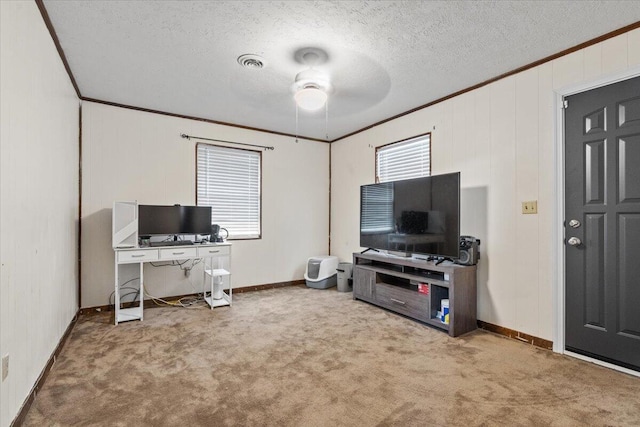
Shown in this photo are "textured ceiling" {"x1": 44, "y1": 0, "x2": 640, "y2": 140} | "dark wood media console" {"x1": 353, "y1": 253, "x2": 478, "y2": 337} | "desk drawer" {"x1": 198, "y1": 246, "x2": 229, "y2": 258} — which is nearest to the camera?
"textured ceiling" {"x1": 44, "y1": 0, "x2": 640, "y2": 140}

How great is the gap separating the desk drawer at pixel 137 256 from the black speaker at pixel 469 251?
3283 mm

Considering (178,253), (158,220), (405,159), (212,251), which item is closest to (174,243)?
(178,253)

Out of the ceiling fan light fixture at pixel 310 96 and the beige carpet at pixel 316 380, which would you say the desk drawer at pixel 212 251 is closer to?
the beige carpet at pixel 316 380

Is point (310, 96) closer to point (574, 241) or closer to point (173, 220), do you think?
point (173, 220)

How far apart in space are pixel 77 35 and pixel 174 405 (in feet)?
9.09

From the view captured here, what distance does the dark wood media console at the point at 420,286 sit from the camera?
3.08 m

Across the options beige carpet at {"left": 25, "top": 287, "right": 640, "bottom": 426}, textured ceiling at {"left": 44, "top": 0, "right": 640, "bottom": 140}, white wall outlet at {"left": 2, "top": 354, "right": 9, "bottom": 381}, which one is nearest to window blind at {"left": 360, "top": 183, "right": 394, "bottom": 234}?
textured ceiling at {"left": 44, "top": 0, "right": 640, "bottom": 140}

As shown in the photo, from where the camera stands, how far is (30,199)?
1952 mm

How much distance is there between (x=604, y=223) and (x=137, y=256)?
4.33 metres

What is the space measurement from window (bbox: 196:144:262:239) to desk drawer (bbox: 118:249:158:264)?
1.12 metres

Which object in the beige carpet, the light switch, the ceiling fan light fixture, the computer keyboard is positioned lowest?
the beige carpet

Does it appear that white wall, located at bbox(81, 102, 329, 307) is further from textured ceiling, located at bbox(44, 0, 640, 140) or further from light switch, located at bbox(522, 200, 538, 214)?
light switch, located at bbox(522, 200, 538, 214)

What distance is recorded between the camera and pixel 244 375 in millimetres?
2279

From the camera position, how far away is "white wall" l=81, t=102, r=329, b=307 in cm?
379
